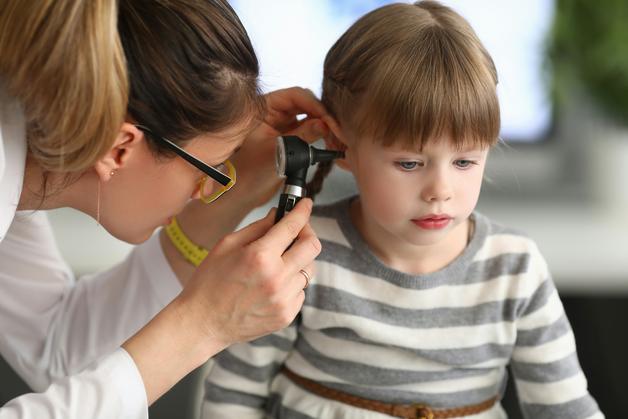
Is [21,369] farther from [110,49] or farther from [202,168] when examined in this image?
[110,49]

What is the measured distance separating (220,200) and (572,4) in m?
1.62

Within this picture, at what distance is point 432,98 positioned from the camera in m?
0.98

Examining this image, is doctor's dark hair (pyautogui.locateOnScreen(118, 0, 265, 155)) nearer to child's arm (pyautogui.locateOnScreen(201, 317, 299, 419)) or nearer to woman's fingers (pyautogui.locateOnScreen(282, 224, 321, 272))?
woman's fingers (pyautogui.locateOnScreen(282, 224, 321, 272))

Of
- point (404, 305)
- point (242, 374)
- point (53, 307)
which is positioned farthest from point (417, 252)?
point (53, 307)

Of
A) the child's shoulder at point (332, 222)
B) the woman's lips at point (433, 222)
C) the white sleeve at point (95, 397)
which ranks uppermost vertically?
the woman's lips at point (433, 222)

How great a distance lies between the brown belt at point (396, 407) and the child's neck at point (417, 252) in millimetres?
177

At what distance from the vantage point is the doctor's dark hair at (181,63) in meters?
0.90

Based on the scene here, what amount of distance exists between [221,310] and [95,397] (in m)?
0.17

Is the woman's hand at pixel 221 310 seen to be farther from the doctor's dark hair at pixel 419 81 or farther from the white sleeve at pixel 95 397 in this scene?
the doctor's dark hair at pixel 419 81

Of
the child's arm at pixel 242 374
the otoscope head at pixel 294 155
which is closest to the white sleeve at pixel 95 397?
Result: the child's arm at pixel 242 374

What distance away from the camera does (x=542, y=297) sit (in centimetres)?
108

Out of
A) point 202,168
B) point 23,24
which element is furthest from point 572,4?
point 23,24

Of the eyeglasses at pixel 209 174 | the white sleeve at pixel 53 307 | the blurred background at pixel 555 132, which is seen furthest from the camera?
the blurred background at pixel 555 132

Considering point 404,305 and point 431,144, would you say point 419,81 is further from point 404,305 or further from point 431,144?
point 404,305
